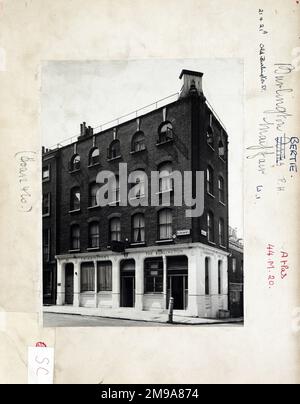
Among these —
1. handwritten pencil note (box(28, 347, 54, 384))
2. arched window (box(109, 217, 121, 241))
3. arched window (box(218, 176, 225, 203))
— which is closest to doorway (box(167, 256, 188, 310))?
arched window (box(109, 217, 121, 241))

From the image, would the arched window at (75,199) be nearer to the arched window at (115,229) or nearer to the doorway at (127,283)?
the arched window at (115,229)

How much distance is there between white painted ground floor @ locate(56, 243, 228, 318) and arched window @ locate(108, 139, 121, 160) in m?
1.00

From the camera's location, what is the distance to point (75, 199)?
15.8ft

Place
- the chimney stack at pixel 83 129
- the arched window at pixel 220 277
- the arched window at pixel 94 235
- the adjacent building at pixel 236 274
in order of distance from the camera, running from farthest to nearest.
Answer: the arched window at pixel 94 235, the chimney stack at pixel 83 129, the arched window at pixel 220 277, the adjacent building at pixel 236 274

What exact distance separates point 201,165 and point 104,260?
4.61ft

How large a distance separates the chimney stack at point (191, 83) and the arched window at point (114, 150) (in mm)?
827

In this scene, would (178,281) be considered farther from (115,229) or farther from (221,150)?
(221,150)

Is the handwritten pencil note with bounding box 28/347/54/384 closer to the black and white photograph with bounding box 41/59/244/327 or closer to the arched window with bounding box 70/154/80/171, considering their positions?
the black and white photograph with bounding box 41/59/244/327

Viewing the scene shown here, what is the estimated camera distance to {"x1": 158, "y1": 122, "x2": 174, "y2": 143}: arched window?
4680 millimetres

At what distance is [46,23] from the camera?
178 inches

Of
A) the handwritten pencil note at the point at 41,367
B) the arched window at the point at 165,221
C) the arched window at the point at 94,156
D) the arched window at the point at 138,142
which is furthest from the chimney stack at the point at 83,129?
the handwritten pencil note at the point at 41,367

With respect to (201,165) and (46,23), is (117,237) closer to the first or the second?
(201,165)

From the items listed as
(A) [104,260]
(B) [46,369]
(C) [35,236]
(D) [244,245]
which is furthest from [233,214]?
(B) [46,369]

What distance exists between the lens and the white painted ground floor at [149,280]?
176 inches
